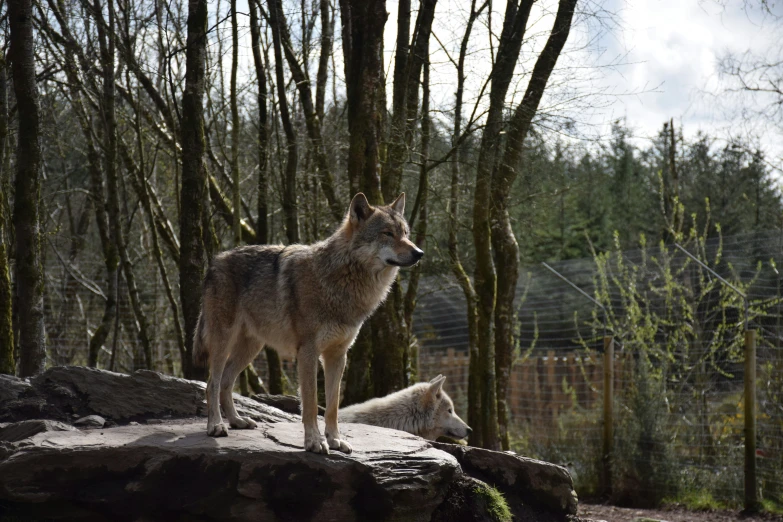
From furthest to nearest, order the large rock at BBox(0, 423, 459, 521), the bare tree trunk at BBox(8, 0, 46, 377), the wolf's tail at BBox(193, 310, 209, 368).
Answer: the bare tree trunk at BBox(8, 0, 46, 377), the wolf's tail at BBox(193, 310, 209, 368), the large rock at BBox(0, 423, 459, 521)

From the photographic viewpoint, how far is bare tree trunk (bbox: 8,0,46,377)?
707cm

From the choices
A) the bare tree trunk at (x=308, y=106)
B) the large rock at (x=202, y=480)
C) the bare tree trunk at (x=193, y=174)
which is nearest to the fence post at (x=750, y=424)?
the bare tree trunk at (x=308, y=106)

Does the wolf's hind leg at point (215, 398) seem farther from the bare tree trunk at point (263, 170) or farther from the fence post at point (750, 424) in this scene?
the fence post at point (750, 424)

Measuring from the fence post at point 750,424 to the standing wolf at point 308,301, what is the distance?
19.6 ft

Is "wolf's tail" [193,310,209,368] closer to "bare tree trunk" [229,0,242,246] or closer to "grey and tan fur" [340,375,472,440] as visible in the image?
"grey and tan fur" [340,375,472,440]

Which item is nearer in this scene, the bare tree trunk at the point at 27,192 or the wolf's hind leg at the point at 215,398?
the wolf's hind leg at the point at 215,398

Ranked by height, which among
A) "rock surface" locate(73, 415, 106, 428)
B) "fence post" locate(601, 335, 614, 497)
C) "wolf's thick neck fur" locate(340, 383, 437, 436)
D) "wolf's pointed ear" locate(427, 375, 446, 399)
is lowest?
"fence post" locate(601, 335, 614, 497)

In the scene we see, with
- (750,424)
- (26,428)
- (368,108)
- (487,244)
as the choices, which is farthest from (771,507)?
(26,428)

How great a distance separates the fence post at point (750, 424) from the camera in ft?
30.8

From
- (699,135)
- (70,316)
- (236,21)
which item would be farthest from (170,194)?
(699,135)

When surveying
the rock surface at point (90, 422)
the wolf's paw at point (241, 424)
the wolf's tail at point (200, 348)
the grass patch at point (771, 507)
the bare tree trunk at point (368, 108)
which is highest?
the bare tree trunk at point (368, 108)

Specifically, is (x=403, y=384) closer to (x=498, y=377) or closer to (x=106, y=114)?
(x=498, y=377)

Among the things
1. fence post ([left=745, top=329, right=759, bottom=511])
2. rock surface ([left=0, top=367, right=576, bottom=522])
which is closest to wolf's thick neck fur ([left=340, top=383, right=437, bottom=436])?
rock surface ([left=0, top=367, right=576, bottom=522])

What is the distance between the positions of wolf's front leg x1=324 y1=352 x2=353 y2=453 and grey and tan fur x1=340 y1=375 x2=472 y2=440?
205cm
